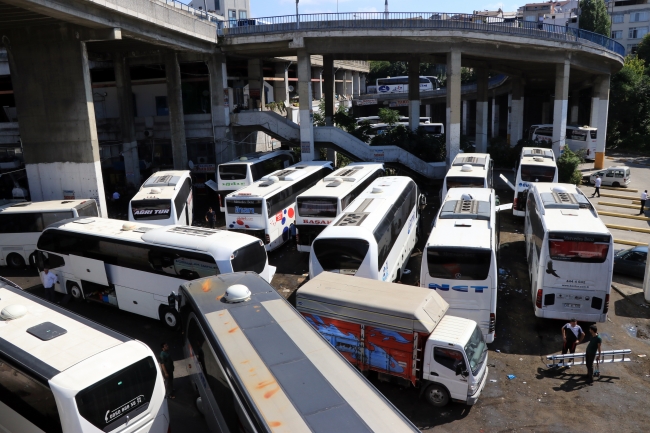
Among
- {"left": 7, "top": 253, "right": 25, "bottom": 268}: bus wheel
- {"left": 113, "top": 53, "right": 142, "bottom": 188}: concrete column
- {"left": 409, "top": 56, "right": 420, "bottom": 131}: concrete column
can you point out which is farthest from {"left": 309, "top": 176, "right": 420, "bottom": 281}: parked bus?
{"left": 409, "top": 56, "right": 420, "bottom": 131}: concrete column

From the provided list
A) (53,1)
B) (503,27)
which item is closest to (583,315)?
(53,1)

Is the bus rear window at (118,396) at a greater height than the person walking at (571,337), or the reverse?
the bus rear window at (118,396)

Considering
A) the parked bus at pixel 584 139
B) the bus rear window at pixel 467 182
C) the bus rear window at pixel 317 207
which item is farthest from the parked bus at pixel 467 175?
the parked bus at pixel 584 139

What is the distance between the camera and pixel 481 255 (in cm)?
1149

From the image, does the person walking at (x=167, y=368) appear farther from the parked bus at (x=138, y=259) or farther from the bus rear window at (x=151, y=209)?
the bus rear window at (x=151, y=209)

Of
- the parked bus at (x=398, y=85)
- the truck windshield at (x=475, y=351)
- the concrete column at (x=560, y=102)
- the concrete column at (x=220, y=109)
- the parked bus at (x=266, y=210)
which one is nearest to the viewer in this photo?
the truck windshield at (x=475, y=351)

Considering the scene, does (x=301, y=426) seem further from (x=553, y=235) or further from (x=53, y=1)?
(x=53, y=1)

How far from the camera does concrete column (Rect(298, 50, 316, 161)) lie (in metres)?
29.6

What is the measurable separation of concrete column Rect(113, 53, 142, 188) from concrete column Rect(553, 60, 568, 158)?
27130 mm

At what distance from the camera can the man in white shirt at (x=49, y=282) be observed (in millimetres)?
13977

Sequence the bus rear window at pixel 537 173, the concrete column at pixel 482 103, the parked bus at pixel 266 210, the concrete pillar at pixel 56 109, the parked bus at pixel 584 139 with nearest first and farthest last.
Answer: the parked bus at pixel 266 210 → the concrete pillar at pixel 56 109 → the bus rear window at pixel 537 173 → the parked bus at pixel 584 139 → the concrete column at pixel 482 103

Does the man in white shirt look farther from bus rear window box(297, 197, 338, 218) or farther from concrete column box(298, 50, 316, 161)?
concrete column box(298, 50, 316, 161)

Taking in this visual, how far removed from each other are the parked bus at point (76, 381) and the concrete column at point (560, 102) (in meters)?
32.3

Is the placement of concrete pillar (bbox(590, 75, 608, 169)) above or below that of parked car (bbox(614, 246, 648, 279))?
above
